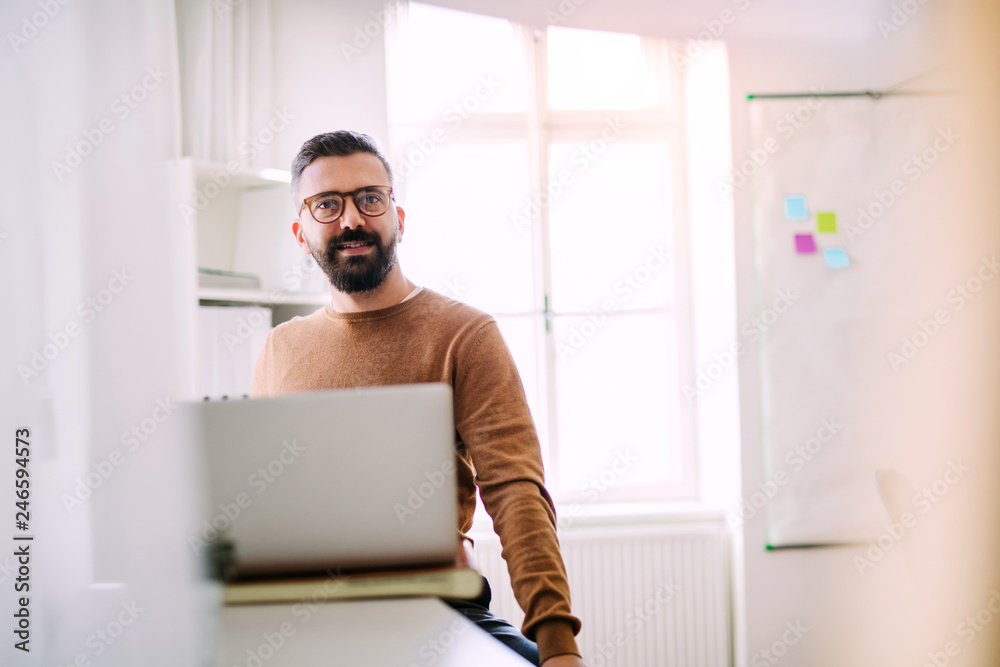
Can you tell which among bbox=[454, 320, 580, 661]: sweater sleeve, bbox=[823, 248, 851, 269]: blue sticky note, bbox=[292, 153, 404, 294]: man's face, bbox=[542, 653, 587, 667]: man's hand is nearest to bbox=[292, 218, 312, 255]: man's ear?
bbox=[292, 153, 404, 294]: man's face

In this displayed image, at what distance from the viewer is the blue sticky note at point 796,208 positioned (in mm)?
1144

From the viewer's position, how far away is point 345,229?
0.95ft

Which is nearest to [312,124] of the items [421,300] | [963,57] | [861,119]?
[421,300]

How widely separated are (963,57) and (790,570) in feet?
3.23

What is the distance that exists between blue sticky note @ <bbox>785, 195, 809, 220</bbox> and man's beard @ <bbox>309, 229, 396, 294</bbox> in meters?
1.00

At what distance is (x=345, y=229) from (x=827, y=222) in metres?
1.04

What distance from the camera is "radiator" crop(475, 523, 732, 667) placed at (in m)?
1.27

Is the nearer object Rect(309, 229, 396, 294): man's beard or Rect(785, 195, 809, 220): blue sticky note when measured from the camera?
Rect(309, 229, 396, 294): man's beard

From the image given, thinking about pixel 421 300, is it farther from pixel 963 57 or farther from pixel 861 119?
pixel 861 119

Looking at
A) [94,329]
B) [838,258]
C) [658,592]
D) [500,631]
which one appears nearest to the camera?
[94,329]

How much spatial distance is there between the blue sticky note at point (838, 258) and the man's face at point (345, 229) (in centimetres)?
101

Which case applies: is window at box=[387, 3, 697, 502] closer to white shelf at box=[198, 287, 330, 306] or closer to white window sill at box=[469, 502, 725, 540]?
white window sill at box=[469, 502, 725, 540]

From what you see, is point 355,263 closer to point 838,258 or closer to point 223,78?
point 223,78

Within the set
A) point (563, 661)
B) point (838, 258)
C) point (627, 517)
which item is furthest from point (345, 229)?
point (627, 517)
